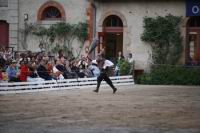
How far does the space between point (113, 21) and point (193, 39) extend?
14.9ft

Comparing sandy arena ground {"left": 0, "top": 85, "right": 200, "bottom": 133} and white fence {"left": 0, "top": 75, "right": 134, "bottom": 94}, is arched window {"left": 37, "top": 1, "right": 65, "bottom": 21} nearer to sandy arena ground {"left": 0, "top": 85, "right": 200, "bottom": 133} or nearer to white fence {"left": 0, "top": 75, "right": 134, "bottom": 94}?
white fence {"left": 0, "top": 75, "right": 134, "bottom": 94}

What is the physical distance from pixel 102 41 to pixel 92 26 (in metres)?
1.00

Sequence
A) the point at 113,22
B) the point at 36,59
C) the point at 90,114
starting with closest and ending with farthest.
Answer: the point at 90,114
the point at 36,59
the point at 113,22

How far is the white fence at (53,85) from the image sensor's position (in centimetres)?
2091

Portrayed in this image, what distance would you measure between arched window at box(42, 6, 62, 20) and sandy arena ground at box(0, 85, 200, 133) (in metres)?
10.5

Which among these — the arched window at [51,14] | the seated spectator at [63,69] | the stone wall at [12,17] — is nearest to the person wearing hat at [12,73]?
the seated spectator at [63,69]

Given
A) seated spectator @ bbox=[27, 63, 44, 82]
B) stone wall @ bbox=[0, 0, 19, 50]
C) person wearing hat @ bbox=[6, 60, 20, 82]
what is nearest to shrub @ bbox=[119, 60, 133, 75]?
seated spectator @ bbox=[27, 63, 44, 82]

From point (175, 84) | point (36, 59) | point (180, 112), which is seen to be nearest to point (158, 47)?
point (175, 84)

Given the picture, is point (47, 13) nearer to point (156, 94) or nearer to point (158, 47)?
point (158, 47)

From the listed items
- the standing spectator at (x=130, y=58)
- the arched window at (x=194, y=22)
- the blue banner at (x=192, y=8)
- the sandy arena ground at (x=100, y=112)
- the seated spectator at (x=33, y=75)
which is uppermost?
the blue banner at (x=192, y=8)

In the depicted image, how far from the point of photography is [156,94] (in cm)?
2109

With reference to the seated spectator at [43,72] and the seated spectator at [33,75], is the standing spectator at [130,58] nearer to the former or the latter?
the seated spectator at [43,72]

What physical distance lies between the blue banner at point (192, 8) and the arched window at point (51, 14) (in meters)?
7.31

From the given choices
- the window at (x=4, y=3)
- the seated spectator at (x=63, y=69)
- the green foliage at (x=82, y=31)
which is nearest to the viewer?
the seated spectator at (x=63, y=69)
